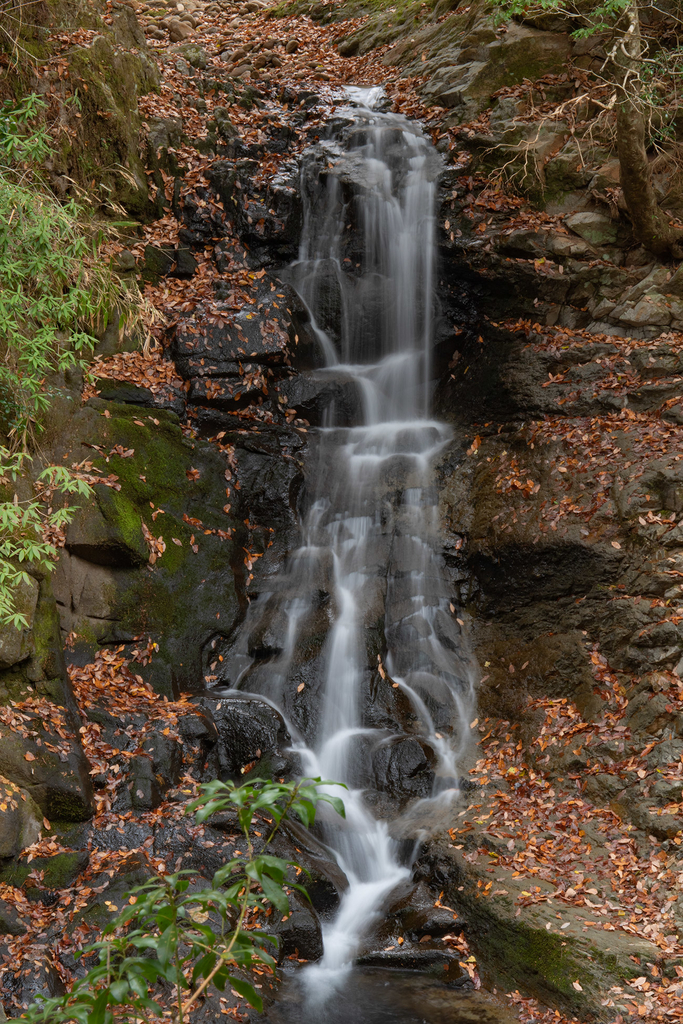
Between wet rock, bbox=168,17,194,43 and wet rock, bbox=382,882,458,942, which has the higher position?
wet rock, bbox=168,17,194,43

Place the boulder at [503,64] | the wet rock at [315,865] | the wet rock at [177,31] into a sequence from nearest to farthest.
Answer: the wet rock at [315,865] < the boulder at [503,64] < the wet rock at [177,31]

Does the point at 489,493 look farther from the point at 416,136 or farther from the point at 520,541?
the point at 416,136

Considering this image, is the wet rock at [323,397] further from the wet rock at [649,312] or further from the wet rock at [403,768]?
the wet rock at [403,768]

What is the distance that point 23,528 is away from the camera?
246 inches

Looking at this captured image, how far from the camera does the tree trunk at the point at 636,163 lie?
320 inches

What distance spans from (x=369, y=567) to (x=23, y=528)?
3.79 metres

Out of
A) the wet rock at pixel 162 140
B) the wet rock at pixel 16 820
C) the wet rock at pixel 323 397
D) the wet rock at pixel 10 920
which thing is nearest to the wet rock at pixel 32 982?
the wet rock at pixel 10 920

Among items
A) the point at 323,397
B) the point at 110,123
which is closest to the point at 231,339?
the point at 323,397

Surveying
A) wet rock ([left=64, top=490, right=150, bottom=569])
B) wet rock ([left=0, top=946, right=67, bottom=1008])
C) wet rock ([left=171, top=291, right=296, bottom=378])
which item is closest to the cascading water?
wet rock ([left=171, top=291, right=296, bottom=378])

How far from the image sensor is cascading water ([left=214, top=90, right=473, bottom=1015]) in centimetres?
670

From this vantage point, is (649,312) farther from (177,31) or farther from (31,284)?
(177,31)

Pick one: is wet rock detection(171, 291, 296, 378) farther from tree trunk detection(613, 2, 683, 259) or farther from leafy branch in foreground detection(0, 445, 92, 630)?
tree trunk detection(613, 2, 683, 259)

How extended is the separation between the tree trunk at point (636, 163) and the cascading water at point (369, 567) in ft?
9.14

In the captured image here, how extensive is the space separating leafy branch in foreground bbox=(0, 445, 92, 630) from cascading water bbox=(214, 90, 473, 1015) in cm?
240
